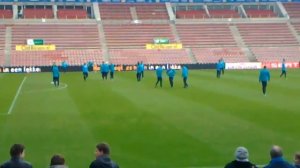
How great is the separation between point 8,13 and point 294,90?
57150mm

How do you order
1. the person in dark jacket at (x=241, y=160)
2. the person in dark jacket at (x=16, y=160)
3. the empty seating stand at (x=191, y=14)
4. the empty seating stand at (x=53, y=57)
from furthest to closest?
the empty seating stand at (x=191, y=14), the empty seating stand at (x=53, y=57), the person in dark jacket at (x=16, y=160), the person in dark jacket at (x=241, y=160)

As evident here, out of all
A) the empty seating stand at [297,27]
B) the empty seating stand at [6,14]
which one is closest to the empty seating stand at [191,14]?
the empty seating stand at [297,27]

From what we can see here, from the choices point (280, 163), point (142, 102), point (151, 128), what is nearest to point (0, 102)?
point (142, 102)

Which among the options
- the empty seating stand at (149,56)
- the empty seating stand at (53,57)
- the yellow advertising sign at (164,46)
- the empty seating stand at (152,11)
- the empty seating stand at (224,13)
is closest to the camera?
the empty seating stand at (53,57)

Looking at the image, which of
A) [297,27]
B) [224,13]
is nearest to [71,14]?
[224,13]

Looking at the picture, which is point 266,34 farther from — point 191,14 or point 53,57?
point 53,57

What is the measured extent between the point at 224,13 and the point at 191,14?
5.58 metres

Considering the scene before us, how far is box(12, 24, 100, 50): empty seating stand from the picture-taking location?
75.1 meters

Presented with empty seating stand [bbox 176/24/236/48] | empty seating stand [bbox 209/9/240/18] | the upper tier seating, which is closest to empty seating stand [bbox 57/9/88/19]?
the upper tier seating

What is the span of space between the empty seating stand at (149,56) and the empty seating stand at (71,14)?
10.7 m

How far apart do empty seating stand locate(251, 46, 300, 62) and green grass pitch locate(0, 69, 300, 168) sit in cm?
4192

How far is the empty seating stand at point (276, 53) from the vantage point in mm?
74000

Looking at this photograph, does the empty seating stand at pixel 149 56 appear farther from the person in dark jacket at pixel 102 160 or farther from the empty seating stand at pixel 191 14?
the person in dark jacket at pixel 102 160

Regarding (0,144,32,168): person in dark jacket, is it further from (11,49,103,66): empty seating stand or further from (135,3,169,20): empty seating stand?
(135,3,169,20): empty seating stand
